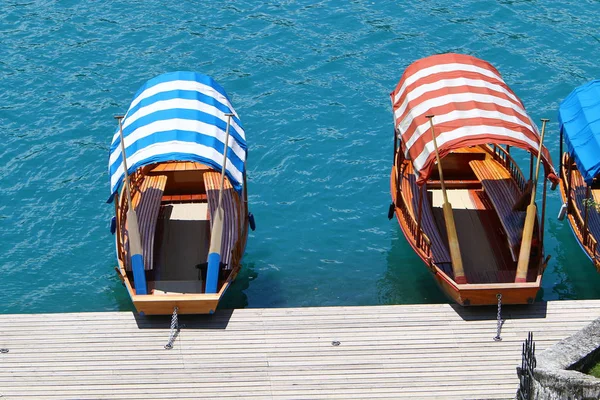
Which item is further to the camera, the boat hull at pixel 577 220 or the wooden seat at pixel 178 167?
the wooden seat at pixel 178 167

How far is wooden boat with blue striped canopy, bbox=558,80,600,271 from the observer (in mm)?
23422

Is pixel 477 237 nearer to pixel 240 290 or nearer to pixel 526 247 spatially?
pixel 526 247

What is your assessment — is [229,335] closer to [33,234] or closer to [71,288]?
[71,288]

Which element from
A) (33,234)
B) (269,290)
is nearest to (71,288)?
(33,234)

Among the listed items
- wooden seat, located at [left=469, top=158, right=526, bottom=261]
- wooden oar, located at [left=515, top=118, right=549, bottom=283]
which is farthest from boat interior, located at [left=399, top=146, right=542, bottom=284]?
wooden oar, located at [left=515, top=118, right=549, bottom=283]

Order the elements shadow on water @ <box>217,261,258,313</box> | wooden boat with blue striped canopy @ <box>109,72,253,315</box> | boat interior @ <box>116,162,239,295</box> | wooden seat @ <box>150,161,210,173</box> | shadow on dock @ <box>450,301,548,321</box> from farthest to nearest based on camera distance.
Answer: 1. wooden seat @ <box>150,161,210,173</box>
2. shadow on water @ <box>217,261,258,313</box>
3. boat interior @ <box>116,162,239,295</box>
4. wooden boat with blue striped canopy @ <box>109,72,253,315</box>
5. shadow on dock @ <box>450,301,548,321</box>

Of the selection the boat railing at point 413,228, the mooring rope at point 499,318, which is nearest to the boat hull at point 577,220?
the mooring rope at point 499,318

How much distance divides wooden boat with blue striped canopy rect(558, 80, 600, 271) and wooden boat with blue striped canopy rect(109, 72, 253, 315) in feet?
26.9

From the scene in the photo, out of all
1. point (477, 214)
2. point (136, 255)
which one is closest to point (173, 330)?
point (136, 255)

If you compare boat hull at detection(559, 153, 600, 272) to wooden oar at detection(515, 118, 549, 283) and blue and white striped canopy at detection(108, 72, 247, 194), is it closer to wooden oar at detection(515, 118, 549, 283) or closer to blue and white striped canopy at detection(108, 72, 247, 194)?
wooden oar at detection(515, 118, 549, 283)

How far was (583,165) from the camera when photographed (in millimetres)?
23219

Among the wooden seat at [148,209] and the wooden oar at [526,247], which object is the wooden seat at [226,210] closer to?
the wooden seat at [148,209]

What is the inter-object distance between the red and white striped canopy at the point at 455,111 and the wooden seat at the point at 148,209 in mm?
6323

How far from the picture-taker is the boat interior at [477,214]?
2287cm
